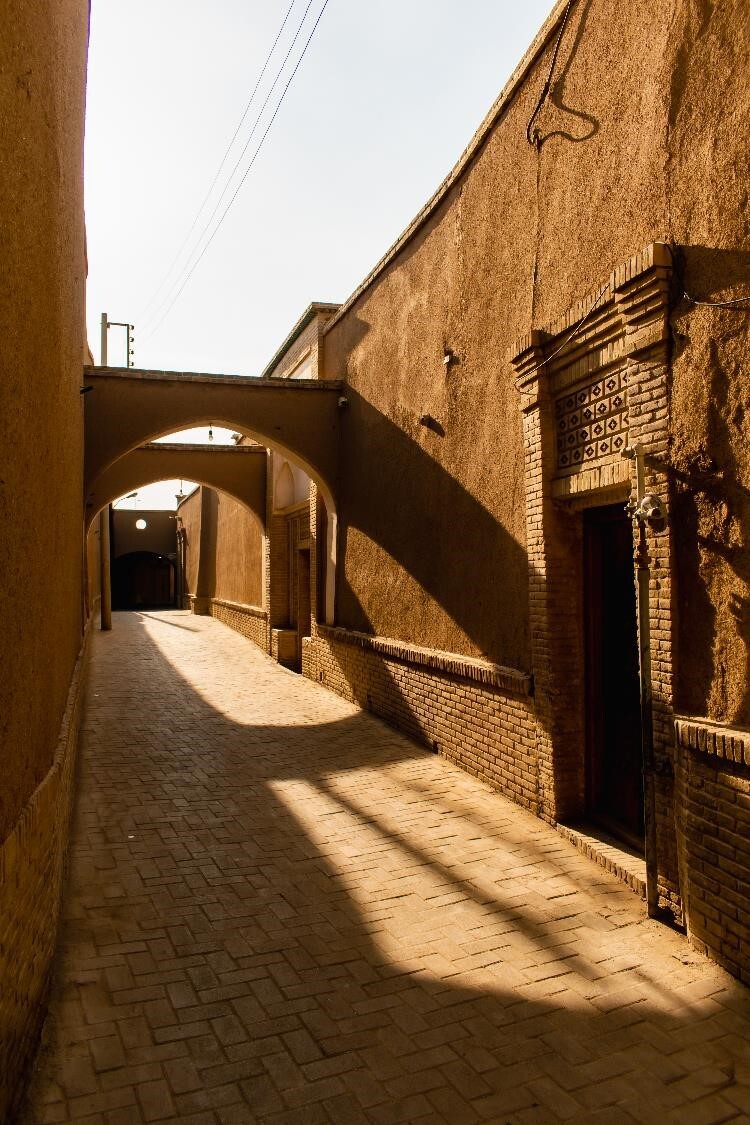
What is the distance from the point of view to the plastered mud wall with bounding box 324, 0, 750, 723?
418 cm

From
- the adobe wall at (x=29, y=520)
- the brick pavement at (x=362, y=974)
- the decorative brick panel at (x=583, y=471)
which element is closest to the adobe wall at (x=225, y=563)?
the brick pavement at (x=362, y=974)

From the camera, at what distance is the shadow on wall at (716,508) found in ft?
13.3

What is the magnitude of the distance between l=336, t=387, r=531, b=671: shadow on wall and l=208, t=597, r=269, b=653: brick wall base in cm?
598

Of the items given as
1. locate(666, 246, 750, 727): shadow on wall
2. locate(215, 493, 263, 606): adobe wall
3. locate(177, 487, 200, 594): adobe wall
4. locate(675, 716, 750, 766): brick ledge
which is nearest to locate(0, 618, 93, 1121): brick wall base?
locate(675, 716, 750, 766): brick ledge

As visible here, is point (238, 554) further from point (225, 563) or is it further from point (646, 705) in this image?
point (646, 705)

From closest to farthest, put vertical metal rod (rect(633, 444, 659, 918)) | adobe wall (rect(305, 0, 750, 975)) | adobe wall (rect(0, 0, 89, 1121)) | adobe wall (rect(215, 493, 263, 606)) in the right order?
1. adobe wall (rect(0, 0, 89, 1121))
2. adobe wall (rect(305, 0, 750, 975))
3. vertical metal rod (rect(633, 444, 659, 918))
4. adobe wall (rect(215, 493, 263, 606))

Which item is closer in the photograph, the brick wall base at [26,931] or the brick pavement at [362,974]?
the brick wall base at [26,931]

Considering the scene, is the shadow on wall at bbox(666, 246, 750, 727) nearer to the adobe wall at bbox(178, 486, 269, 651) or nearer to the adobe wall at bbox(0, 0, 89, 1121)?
Result: the adobe wall at bbox(0, 0, 89, 1121)

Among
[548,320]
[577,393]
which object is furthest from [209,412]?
[577,393]

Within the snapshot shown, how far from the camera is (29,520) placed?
11.7 feet

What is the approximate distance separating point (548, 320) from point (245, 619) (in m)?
15.4

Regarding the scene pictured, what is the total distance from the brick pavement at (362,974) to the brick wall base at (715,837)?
0.16 metres

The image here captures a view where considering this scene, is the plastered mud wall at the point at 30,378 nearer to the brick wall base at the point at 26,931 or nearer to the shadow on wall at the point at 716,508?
the brick wall base at the point at 26,931

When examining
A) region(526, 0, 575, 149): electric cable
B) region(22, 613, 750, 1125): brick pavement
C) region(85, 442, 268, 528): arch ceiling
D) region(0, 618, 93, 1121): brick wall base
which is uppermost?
region(526, 0, 575, 149): electric cable
